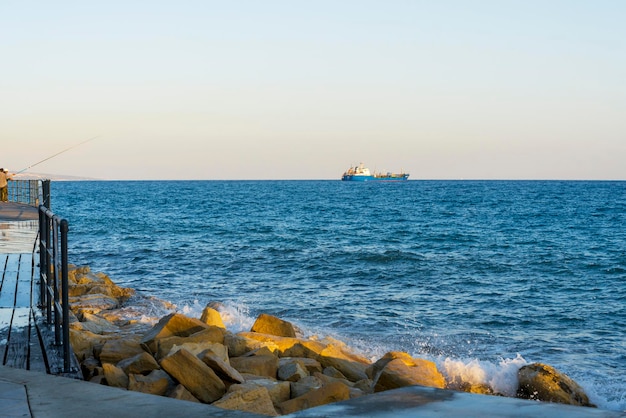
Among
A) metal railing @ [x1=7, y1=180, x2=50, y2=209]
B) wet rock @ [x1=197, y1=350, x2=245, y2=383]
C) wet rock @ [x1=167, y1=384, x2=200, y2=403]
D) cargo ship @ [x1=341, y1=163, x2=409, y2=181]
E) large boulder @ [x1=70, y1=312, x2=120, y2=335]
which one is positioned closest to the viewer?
wet rock @ [x1=167, y1=384, x2=200, y2=403]

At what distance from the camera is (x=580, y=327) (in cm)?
1492

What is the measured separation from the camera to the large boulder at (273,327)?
34.9 feet

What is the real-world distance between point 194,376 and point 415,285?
14.6 metres

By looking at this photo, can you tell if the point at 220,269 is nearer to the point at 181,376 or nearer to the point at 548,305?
the point at 548,305

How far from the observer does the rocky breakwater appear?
21.4 feet

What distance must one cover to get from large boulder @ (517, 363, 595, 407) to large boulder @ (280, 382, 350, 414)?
12.2ft

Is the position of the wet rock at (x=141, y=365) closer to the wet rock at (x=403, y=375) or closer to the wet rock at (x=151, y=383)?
the wet rock at (x=151, y=383)

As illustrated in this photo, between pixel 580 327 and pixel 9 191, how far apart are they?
A: 23.4 metres

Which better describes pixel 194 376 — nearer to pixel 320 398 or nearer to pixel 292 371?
pixel 320 398

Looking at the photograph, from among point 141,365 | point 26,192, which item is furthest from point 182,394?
point 26,192

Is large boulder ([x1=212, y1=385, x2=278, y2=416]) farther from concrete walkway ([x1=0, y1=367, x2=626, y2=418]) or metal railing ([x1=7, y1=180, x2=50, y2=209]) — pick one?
metal railing ([x1=7, y1=180, x2=50, y2=209])

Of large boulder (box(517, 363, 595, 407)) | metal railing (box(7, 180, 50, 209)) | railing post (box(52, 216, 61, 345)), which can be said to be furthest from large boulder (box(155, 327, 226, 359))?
metal railing (box(7, 180, 50, 209))

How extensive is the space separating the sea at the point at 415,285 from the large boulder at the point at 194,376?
16.7 feet

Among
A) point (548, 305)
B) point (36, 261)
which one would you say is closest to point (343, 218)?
point (548, 305)
